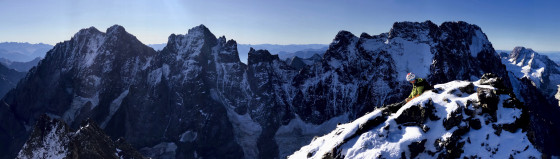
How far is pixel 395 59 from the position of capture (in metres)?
138

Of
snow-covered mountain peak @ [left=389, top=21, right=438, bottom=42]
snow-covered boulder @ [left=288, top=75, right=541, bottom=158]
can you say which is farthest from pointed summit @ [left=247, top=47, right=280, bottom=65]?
snow-covered boulder @ [left=288, top=75, right=541, bottom=158]

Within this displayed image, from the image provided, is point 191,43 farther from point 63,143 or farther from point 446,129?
point 446,129

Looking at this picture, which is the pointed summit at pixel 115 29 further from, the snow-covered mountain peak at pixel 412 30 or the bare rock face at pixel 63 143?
the snow-covered mountain peak at pixel 412 30

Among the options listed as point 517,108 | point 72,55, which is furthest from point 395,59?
point 72,55

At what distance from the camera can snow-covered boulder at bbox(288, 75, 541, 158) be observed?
123 ft

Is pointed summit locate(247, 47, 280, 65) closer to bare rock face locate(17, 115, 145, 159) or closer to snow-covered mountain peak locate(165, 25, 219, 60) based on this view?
snow-covered mountain peak locate(165, 25, 219, 60)

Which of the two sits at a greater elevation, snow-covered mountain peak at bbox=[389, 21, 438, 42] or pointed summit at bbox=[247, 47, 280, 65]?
snow-covered mountain peak at bbox=[389, 21, 438, 42]

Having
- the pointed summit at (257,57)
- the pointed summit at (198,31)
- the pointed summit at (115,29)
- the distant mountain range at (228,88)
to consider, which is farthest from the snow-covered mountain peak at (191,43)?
the pointed summit at (115,29)

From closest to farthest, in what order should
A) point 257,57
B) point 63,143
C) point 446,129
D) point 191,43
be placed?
point 446,129 → point 63,143 → point 191,43 → point 257,57

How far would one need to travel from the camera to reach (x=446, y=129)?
41.0 meters

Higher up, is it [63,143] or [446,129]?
[446,129]

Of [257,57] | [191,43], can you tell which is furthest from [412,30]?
[191,43]

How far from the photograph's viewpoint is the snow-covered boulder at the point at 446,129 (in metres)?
37.6

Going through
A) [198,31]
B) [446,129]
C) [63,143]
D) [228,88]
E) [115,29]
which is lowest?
[228,88]
